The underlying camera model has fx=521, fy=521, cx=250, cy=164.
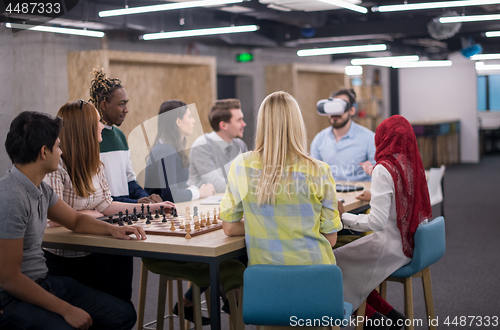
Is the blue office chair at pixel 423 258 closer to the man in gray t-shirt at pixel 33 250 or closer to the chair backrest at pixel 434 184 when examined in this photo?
the man in gray t-shirt at pixel 33 250

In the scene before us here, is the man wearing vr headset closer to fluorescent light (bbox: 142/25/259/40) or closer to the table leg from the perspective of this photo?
the table leg

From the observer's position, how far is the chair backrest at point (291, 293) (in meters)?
2.03

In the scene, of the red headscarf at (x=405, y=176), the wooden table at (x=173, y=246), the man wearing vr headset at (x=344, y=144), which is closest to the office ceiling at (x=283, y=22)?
the man wearing vr headset at (x=344, y=144)

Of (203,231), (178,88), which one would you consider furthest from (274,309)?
(178,88)

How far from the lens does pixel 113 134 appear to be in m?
3.16

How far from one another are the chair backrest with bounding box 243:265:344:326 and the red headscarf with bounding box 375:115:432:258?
773mm

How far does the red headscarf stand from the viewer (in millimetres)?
2635

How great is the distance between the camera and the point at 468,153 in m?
14.4

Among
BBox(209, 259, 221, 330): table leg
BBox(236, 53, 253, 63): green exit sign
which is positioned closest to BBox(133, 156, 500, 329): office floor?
BBox(209, 259, 221, 330): table leg

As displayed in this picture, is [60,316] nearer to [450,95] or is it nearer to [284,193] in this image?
[284,193]

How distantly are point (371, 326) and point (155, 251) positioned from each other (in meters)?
1.27

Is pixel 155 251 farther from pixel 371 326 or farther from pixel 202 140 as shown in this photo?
pixel 202 140

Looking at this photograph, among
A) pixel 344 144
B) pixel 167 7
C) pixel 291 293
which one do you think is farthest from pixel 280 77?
pixel 291 293

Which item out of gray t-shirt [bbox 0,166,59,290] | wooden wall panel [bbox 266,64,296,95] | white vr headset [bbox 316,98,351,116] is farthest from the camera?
wooden wall panel [bbox 266,64,296,95]
